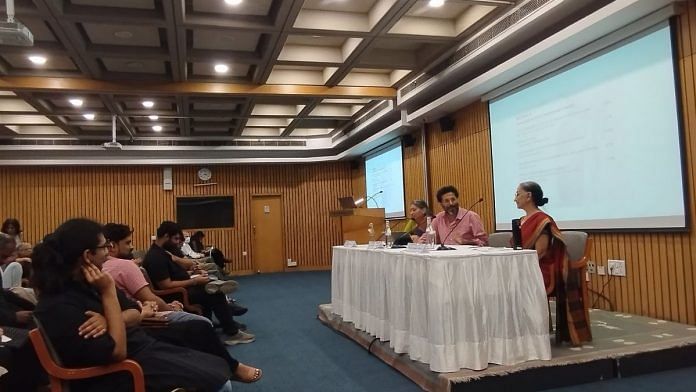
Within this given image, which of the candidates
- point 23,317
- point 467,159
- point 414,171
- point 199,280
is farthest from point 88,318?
point 414,171

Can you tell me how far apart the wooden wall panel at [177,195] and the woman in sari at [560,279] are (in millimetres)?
7383

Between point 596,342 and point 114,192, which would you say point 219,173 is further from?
point 596,342

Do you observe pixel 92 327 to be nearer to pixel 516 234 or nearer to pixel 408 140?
pixel 516 234

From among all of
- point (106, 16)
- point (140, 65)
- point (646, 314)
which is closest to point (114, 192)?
point (140, 65)

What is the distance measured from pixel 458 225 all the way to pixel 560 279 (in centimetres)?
122

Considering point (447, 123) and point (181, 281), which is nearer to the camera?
point (181, 281)

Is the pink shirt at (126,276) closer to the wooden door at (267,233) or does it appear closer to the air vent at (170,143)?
the air vent at (170,143)

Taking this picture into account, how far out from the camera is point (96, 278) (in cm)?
189

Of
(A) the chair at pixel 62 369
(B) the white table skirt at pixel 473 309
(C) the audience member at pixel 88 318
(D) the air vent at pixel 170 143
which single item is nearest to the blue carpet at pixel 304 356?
(B) the white table skirt at pixel 473 309

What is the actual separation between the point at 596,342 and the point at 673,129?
6.02ft

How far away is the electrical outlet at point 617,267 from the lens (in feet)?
15.0

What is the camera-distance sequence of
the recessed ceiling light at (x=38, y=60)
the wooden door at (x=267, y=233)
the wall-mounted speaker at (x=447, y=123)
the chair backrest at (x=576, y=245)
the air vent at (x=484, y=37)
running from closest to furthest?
the chair backrest at (x=576, y=245) < the air vent at (x=484, y=37) < the recessed ceiling light at (x=38, y=60) < the wall-mounted speaker at (x=447, y=123) < the wooden door at (x=267, y=233)

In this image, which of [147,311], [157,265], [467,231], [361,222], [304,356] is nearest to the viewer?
[147,311]

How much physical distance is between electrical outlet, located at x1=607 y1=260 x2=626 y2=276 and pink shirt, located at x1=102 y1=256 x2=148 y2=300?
4.01m
